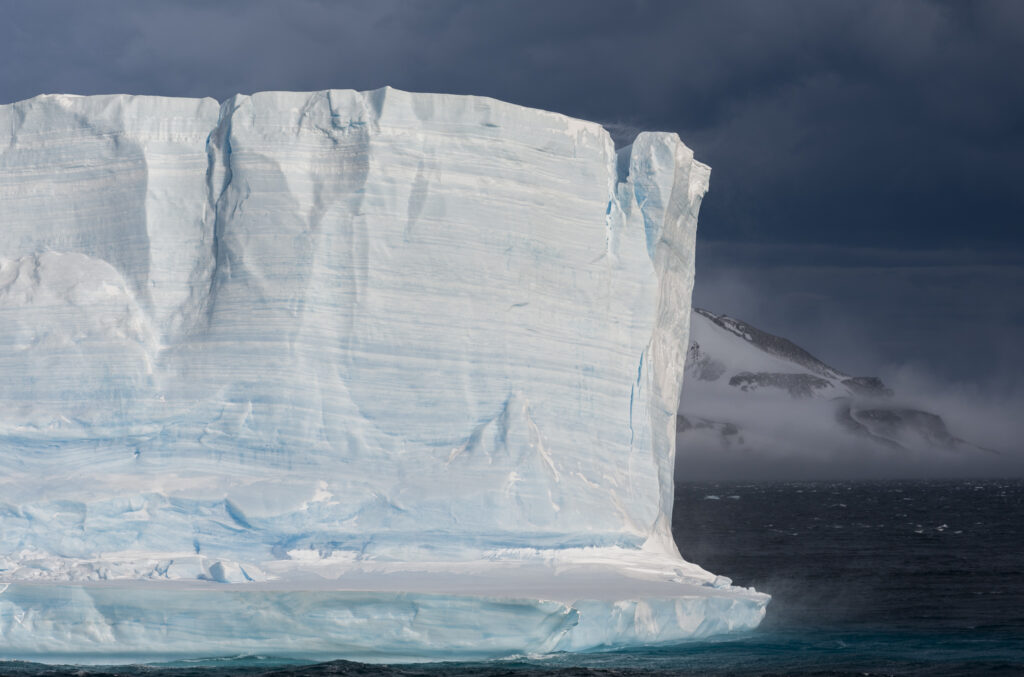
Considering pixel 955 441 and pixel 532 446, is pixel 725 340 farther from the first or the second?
pixel 532 446

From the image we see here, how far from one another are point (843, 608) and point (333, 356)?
10206 millimetres

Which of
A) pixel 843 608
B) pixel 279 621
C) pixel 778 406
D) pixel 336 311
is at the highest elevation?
pixel 778 406

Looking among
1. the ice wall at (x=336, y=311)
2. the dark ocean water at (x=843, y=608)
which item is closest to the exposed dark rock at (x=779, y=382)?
the dark ocean water at (x=843, y=608)

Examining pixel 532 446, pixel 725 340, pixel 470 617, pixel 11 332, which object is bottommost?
pixel 470 617

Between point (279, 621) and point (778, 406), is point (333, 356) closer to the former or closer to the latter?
point (279, 621)

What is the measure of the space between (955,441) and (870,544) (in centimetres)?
10403

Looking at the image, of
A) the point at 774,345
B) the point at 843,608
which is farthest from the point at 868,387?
the point at 843,608

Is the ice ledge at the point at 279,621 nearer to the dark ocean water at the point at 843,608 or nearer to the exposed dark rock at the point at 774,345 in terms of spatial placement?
the dark ocean water at the point at 843,608

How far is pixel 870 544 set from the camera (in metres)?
36.9

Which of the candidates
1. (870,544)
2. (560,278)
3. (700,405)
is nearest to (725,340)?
(700,405)

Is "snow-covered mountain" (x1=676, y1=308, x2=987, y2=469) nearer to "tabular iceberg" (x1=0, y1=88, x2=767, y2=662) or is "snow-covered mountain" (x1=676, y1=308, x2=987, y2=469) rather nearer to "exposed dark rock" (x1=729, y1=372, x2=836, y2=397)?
"exposed dark rock" (x1=729, y1=372, x2=836, y2=397)

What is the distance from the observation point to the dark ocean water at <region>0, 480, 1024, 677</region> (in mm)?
15773

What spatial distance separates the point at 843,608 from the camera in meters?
22.8

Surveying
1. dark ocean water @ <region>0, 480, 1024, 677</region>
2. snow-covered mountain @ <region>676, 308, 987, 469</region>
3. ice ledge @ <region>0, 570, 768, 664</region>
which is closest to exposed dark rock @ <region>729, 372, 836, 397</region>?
snow-covered mountain @ <region>676, 308, 987, 469</region>
